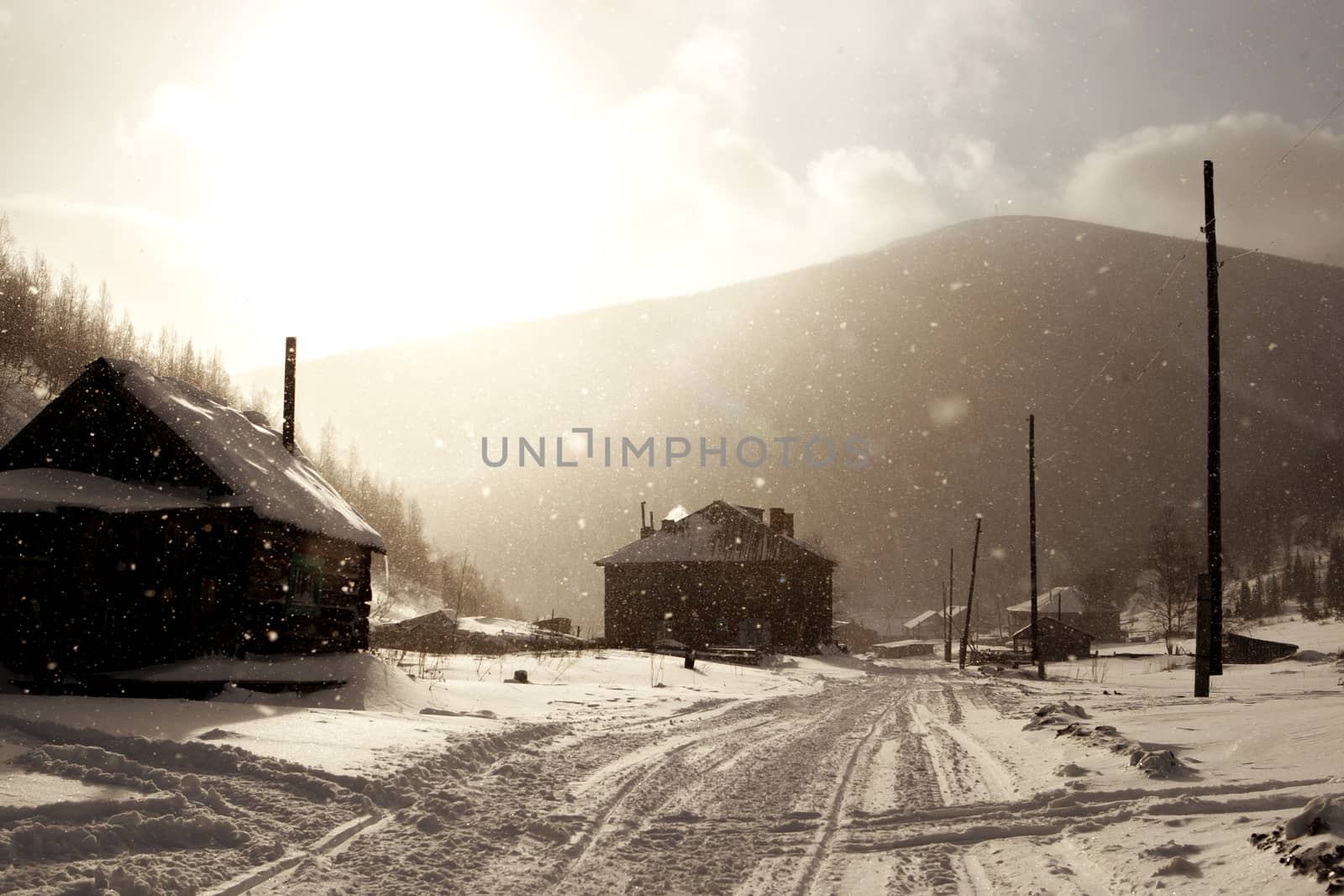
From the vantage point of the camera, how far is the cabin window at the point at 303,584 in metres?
16.7

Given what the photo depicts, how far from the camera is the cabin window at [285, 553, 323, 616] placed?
16719 mm

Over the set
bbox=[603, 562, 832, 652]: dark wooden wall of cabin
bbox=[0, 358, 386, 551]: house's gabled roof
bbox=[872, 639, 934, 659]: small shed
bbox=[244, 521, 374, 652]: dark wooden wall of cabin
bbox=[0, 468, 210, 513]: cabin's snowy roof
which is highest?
bbox=[0, 358, 386, 551]: house's gabled roof

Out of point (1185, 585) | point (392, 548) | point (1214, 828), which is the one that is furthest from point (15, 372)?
point (1185, 585)

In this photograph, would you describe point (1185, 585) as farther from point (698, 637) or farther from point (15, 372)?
point (15, 372)

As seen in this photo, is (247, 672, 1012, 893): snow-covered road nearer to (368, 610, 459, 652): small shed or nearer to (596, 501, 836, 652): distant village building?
(368, 610, 459, 652): small shed

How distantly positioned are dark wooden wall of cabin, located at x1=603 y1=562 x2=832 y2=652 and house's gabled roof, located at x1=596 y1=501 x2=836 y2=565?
0.43m

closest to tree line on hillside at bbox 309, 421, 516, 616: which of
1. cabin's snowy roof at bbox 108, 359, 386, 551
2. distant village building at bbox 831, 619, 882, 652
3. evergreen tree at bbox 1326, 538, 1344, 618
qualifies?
distant village building at bbox 831, 619, 882, 652

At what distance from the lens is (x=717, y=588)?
156 feet

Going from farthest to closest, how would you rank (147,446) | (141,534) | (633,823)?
(147,446) < (141,534) < (633,823)

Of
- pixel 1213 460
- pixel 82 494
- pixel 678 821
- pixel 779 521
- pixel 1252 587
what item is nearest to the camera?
pixel 678 821

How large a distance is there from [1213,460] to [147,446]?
19.2m

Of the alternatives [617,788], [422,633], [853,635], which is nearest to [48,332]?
[422,633]

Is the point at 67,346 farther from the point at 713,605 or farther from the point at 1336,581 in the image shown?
the point at 1336,581

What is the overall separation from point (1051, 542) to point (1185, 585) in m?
89.4
